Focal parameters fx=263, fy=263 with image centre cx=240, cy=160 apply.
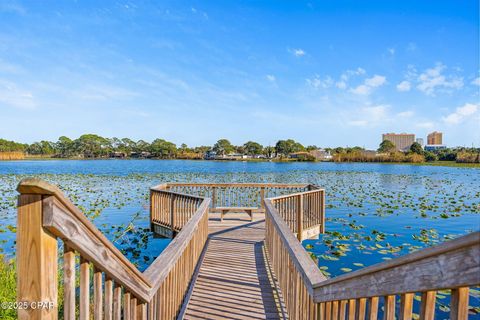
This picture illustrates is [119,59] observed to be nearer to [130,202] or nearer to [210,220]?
[130,202]

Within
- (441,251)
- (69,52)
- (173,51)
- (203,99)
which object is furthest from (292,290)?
(203,99)

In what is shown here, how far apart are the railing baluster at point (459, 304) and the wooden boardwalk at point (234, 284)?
2931 millimetres

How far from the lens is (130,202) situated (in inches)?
605

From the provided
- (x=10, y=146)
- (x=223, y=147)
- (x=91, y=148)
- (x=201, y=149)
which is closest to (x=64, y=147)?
(x=91, y=148)

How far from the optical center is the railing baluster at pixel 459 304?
833mm

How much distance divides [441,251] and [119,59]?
19217 millimetres

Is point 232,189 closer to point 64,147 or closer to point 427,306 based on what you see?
point 427,306

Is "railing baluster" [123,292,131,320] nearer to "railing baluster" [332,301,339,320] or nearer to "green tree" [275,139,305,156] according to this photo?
"railing baluster" [332,301,339,320]

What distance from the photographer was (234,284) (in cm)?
425

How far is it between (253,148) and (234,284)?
442ft

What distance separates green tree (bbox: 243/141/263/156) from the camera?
454 ft

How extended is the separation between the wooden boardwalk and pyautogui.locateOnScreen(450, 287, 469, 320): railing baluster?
2.93m

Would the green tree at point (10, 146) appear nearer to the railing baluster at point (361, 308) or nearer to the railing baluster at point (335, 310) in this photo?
the railing baluster at point (335, 310)

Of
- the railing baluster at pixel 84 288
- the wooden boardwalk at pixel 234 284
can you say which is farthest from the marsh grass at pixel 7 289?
the railing baluster at pixel 84 288
